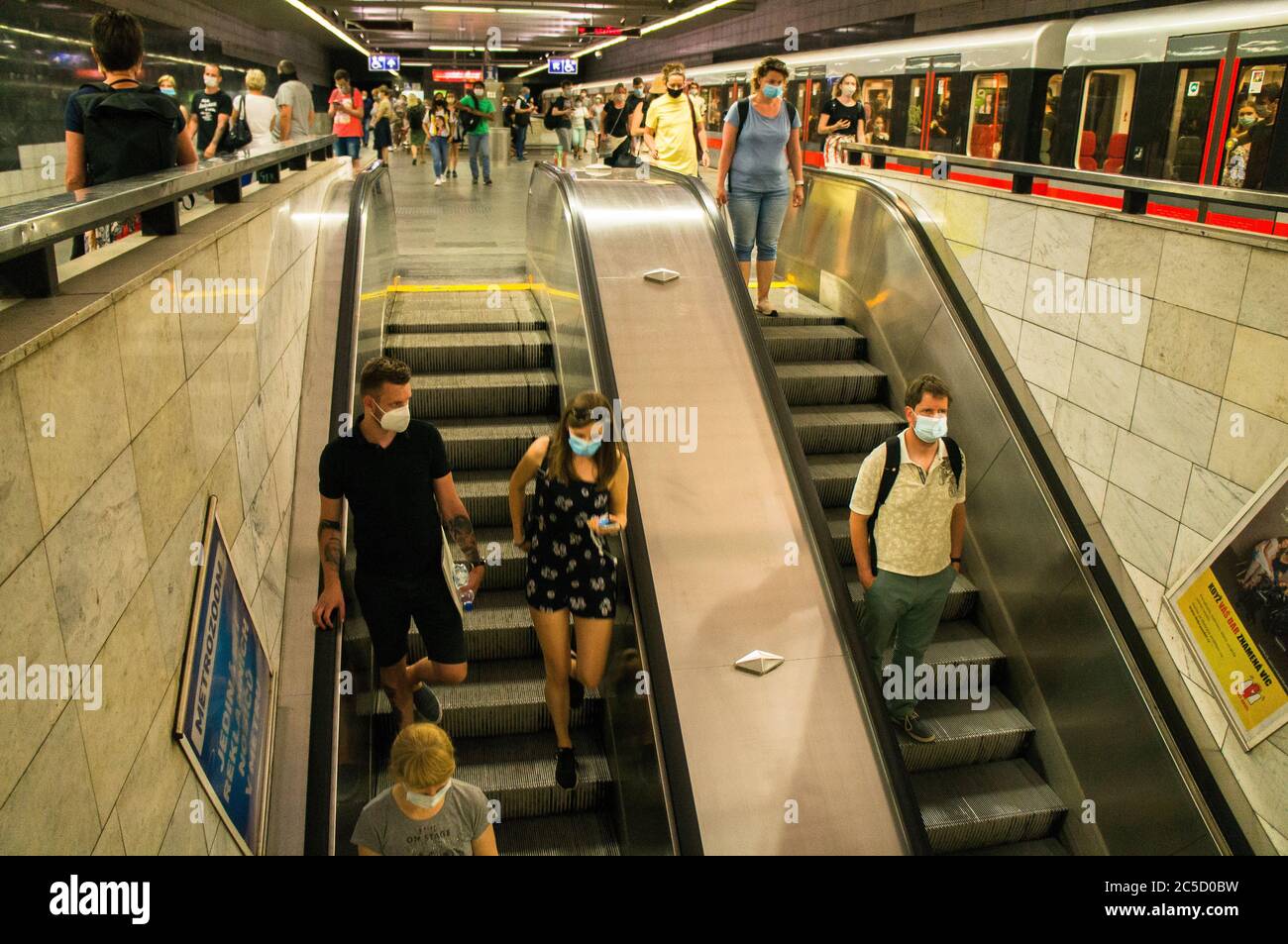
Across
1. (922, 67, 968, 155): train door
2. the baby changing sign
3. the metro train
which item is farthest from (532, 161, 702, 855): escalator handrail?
(922, 67, 968, 155): train door

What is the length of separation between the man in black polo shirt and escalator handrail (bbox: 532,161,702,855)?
77 centimetres

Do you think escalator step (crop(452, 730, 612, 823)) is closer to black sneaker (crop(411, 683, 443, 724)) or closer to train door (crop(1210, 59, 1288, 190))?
black sneaker (crop(411, 683, 443, 724))

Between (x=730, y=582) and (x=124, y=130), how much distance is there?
311 cm

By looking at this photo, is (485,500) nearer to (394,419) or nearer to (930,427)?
(394,419)

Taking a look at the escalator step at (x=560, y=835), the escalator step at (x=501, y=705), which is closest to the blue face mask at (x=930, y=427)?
the escalator step at (x=501, y=705)

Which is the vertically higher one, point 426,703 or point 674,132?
point 674,132

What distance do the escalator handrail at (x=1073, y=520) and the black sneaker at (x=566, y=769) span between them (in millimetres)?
2542

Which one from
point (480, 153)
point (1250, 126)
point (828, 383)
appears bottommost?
point (828, 383)

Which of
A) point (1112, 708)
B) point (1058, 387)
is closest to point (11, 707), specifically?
point (1112, 708)

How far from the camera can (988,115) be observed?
1045cm

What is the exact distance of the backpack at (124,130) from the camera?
3703mm

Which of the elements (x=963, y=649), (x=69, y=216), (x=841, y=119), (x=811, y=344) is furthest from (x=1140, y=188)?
(x=841, y=119)
